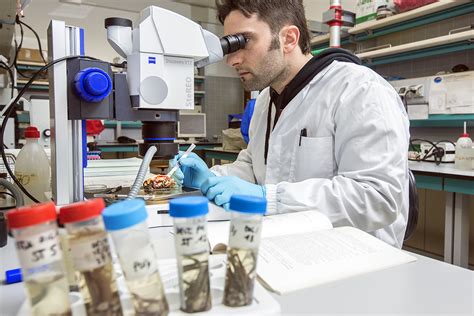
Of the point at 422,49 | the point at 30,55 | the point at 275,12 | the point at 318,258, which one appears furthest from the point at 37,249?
the point at 30,55

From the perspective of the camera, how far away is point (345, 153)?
1.18 m

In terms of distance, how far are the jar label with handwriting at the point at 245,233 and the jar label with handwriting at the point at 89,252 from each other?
14 cm

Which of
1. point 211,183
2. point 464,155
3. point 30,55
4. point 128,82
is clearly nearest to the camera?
point 128,82

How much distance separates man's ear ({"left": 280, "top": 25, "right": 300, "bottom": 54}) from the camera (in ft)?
4.82

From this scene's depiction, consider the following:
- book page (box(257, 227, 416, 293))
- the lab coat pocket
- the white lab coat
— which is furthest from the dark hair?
book page (box(257, 227, 416, 293))

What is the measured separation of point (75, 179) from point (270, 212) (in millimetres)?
486

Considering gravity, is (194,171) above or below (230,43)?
below

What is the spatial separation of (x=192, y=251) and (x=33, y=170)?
3.37 feet

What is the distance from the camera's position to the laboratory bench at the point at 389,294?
0.51m

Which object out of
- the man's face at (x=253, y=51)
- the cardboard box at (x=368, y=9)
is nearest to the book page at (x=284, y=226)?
the man's face at (x=253, y=51)

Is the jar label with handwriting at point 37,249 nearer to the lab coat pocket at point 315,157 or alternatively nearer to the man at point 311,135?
the man at point 311,135

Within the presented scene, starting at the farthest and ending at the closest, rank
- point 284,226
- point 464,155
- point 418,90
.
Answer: point 418,90
point 464,155
point 284,226

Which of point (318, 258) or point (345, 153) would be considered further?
point (345, 153)

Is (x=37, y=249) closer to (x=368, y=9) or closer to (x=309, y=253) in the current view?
(x=309, y=253)
